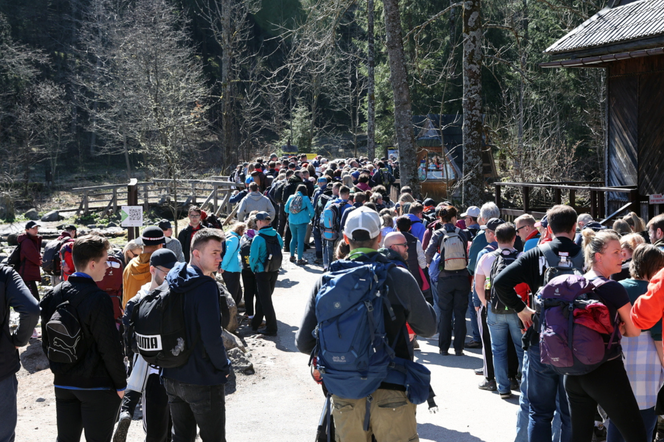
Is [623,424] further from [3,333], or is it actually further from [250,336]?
[250,336]

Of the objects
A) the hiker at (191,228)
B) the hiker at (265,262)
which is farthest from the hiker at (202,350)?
the hiker at (191,228)

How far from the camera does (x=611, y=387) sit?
3.79m

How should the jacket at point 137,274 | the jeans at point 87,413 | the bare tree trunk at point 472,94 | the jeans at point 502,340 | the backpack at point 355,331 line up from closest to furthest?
1. the backpack at point 355,331
2. the jeans at point 87,413
3. the jeans at point 502,340
4. the jacket at point 137,274
5. the bare tree trunk at point 472,94

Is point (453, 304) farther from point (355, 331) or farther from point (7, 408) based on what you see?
point (7, 408)

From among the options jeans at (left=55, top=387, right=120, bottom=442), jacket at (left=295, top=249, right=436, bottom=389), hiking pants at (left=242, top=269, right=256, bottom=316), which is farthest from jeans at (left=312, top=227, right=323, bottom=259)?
jacket at (left=295, top=249, right=436, bottom=389)

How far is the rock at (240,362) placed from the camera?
7648 mm

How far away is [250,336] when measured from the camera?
9.32 meters

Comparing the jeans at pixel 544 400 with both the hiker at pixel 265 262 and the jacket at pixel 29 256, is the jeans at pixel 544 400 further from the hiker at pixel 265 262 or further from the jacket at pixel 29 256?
the jacket at pixel 29 256

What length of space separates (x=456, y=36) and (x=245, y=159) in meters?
18.9

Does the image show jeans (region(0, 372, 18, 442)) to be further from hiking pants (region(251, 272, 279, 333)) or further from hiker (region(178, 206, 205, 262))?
hiker (region(178, 206, 205, 262))

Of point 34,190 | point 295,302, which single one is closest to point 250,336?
point 295,302

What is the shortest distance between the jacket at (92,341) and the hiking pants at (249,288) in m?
5.56

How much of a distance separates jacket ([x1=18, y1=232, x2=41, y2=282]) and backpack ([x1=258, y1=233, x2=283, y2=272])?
4172 millimetres

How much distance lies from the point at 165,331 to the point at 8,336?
138 cm
